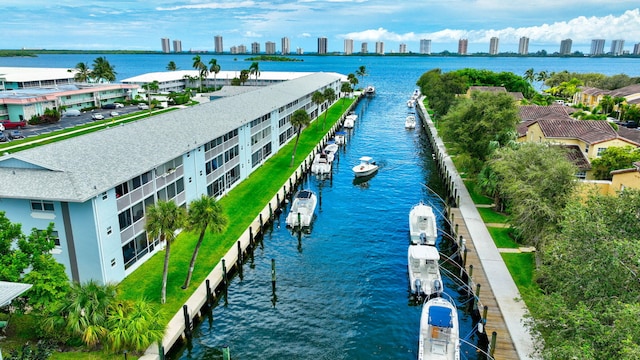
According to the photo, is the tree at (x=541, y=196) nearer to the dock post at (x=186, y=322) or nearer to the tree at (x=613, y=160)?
the tree at (x=613, y=160)

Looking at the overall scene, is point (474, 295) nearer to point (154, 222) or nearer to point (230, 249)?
point (230, 249)

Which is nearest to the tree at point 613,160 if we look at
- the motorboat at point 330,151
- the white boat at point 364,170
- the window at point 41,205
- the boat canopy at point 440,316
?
the white boat at point 364,170

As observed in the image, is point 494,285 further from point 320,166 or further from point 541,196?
point 320,166

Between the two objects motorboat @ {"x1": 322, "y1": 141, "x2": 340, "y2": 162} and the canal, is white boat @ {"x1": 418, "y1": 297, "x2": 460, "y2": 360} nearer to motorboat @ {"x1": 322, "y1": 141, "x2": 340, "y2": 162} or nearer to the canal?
the canal

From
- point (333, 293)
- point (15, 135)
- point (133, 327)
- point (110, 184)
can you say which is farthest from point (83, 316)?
point (15, 135)

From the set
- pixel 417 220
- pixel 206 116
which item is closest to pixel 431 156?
pixel 417 220
